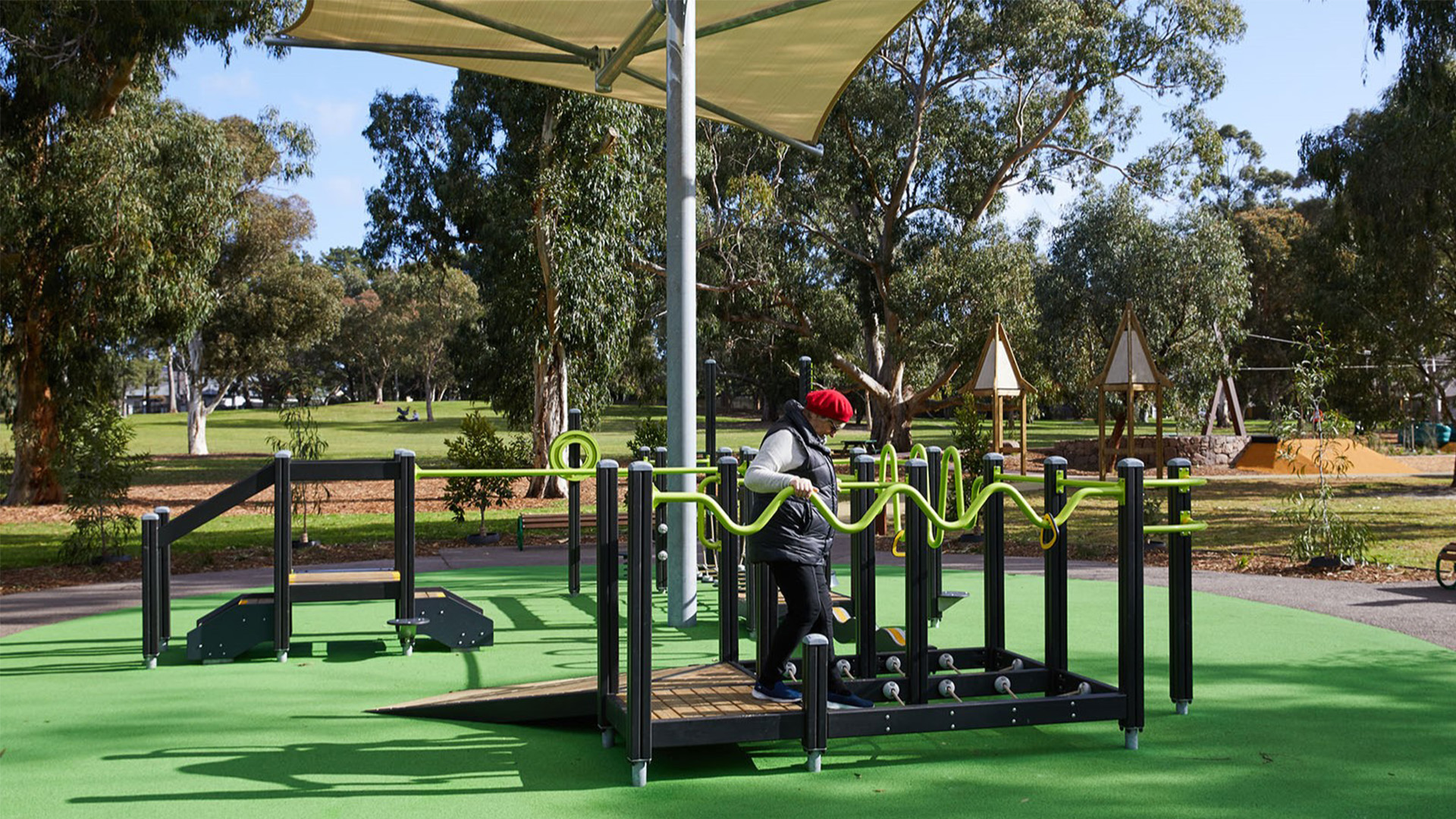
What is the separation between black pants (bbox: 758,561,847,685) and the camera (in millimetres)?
5359

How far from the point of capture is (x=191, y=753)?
542 centimetres

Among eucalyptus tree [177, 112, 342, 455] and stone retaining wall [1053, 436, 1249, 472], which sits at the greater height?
eucalyptus tree [177, 112, 342, 455]

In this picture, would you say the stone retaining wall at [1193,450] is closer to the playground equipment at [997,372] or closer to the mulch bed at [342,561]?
the playground equipment at [997,372]

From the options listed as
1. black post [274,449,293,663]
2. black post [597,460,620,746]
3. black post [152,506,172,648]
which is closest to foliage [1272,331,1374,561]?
black post [597,460,620,746]

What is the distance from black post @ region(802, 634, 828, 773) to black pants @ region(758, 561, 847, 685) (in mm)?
277

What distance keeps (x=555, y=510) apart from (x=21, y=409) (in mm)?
9622

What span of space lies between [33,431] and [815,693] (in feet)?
66.0

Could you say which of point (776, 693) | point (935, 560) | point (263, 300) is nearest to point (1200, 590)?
point (935, 560)

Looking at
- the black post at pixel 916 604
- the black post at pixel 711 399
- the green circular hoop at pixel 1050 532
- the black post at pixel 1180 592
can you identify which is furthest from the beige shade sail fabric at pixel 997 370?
the black post at pixel 916 604

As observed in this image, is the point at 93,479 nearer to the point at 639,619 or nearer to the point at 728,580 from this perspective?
the point at 728,580

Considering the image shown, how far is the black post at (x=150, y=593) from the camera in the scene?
24.7 feet

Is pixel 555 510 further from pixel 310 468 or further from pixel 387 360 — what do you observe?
pixel 387 360

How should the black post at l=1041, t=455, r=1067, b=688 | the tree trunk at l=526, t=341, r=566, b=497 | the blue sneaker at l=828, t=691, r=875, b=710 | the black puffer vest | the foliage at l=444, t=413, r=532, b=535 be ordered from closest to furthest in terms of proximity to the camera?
the black puffer vest, the blue sneaker at l=828, t=691, r=875, b=710, the black post at l=1041, t=455, r=1067, b=688, the foliage at l=444, t=413, r=532, b=535, the tree trunk at l=526, t=341, r=566, b=497

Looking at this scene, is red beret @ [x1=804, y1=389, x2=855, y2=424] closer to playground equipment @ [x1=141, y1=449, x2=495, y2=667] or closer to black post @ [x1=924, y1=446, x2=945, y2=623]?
black post @ [x1=924, y1=446, x2=945, y2=623]
